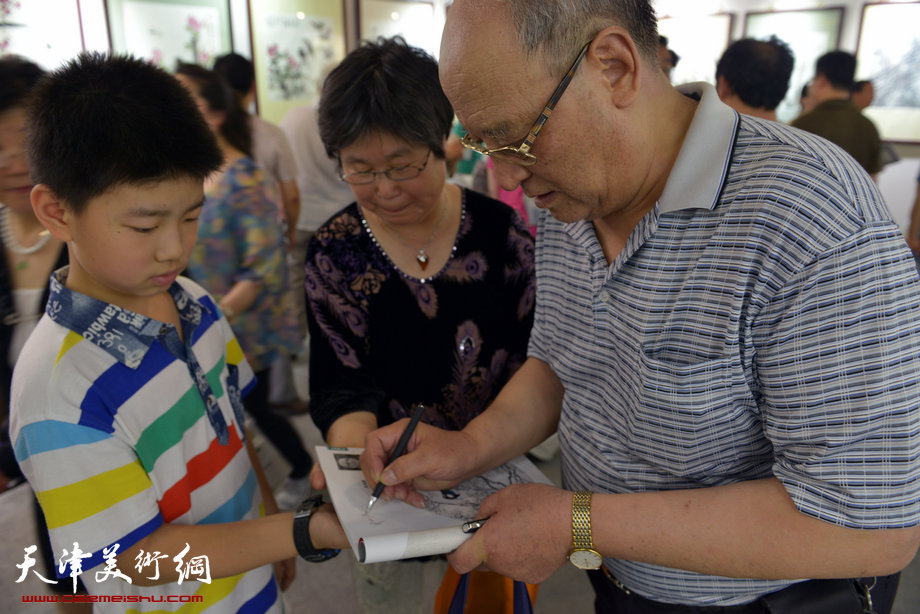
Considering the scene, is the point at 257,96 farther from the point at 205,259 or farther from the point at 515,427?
the point at 515,427

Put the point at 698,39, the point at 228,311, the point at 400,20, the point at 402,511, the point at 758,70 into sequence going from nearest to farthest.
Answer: the point at 402,511
the point at 228,311
the point at 758,70
the point at 698,39
the point at 400,20

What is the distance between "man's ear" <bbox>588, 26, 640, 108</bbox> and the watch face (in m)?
0.60

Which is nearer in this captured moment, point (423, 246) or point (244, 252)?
point (423, 246)

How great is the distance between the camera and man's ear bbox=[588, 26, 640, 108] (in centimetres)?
75

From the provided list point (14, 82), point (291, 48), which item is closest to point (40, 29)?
point (291, 48)

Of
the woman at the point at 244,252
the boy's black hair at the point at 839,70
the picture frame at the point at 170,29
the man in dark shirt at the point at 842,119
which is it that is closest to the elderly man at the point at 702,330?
the woman at the point at 244,252

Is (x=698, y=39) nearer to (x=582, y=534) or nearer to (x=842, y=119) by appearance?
(x=842, y=119)

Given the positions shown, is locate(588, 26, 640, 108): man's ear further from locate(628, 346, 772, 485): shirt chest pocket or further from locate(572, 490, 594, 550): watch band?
locate(572, 490, 594, 550): watch band

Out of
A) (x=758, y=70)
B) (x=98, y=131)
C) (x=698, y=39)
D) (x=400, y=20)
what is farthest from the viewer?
(x=400, y=20)

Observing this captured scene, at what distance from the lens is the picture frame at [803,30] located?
5.65 meters

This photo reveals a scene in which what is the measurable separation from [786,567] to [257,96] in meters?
5.39

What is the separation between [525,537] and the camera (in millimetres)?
860

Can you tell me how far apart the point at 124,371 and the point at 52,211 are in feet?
0.89

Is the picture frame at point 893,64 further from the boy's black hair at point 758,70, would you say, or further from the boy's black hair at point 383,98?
the boy's black hair at point 383,98
